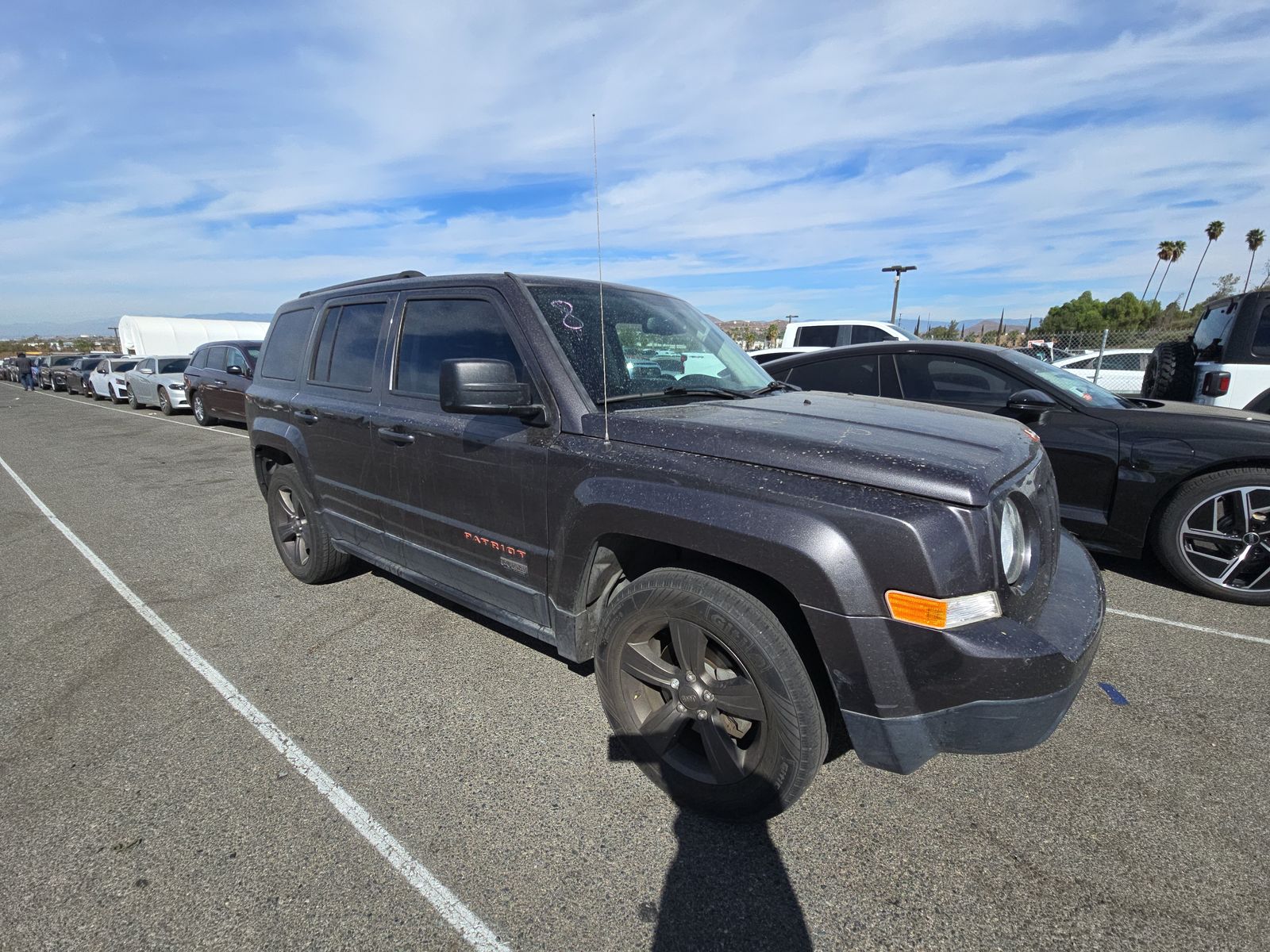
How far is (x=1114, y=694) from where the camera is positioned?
2.92 metres

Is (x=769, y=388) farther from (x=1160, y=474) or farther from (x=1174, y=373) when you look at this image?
(x=1174, y=373)

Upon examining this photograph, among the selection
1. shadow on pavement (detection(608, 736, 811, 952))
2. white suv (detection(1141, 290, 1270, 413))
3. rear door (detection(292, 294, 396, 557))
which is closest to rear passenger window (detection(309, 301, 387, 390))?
rear door (detection(292, 294, 396, 557))

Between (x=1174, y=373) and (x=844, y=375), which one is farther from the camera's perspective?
(x=1174, y=373)

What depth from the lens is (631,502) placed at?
2.15m

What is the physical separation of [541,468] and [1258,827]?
9.00 feet

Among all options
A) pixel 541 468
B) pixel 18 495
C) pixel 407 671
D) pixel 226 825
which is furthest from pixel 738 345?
pixel 18 495

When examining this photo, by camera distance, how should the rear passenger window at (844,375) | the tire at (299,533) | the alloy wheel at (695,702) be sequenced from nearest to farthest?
the alloy wheel at (695,702), the tire at (299,533), the rear passenger window at (844,375)

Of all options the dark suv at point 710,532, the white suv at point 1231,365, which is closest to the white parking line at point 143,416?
the dark suv at point 710,532

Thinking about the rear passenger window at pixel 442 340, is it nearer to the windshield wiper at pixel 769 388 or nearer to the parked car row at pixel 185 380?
the windshield wiper at pixel 769 388

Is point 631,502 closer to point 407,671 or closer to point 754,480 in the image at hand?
point 754,480

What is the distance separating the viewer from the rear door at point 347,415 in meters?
3.35

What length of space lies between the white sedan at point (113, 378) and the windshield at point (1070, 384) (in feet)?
75.7

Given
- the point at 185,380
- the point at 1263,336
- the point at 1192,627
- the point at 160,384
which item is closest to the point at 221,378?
the point at 185,380

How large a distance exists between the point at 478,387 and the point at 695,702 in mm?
1341
